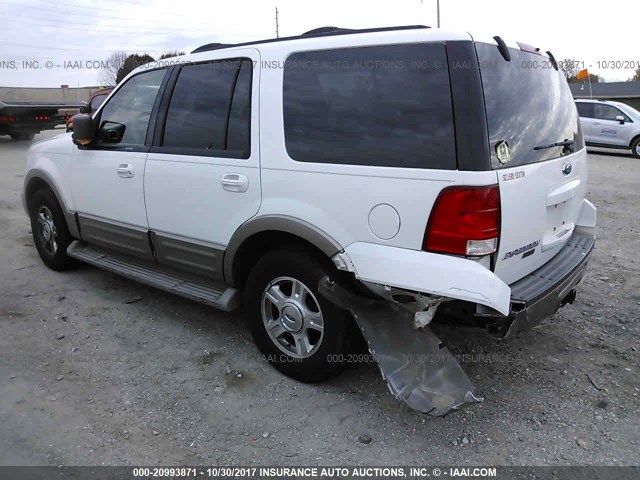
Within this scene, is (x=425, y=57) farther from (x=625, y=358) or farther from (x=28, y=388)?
(x=28, y=388)

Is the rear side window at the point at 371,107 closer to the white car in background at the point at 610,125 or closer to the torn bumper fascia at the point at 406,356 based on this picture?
the torn bumper fascia at the point at 406,356

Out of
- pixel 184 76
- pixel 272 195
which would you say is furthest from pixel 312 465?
pixel 184 76

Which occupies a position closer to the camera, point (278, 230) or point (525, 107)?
point (525, 107)

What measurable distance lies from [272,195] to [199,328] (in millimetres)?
1482

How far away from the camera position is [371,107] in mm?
2670

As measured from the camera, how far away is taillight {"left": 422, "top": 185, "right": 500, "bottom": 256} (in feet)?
7.93

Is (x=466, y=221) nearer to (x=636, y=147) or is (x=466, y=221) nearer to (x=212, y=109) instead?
(x=212, y=109)

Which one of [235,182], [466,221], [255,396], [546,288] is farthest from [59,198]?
[546,288]

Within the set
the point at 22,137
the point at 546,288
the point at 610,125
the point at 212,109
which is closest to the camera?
the point at 546,288

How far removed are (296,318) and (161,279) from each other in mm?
1280

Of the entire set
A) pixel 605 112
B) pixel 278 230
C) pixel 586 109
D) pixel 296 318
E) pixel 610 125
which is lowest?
pixel 296 318

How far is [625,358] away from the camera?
11.3 feet

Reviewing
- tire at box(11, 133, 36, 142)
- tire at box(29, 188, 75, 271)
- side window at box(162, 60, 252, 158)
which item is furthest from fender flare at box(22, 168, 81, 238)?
tire at box(11, 133, 36, 142)

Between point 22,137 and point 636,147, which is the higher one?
point 22,137
